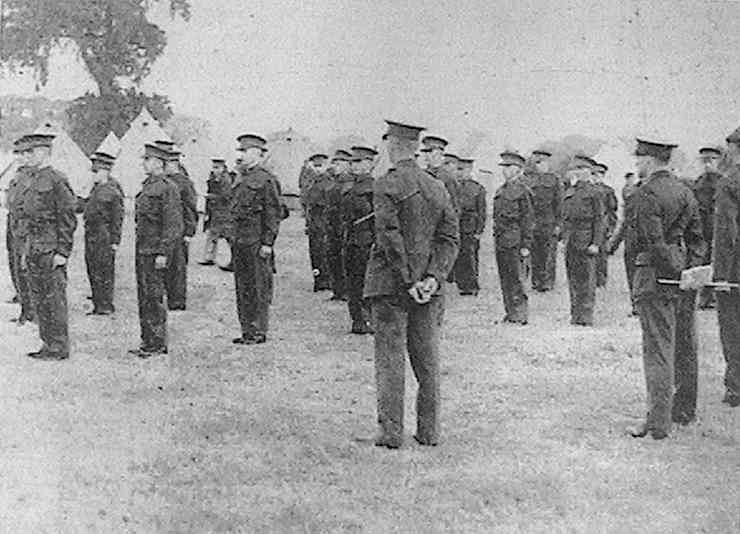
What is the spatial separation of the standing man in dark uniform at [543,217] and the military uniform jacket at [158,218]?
22.0 ft

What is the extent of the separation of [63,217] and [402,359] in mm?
3587

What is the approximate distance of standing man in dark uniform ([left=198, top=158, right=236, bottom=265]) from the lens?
15508 mm

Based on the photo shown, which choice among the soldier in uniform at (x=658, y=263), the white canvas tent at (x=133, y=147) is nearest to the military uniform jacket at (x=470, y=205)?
the soldier in uniform at (x=658, y=263)

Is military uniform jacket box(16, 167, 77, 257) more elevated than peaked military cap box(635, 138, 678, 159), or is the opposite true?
peaked military cap box(635, 138, 678, 159)

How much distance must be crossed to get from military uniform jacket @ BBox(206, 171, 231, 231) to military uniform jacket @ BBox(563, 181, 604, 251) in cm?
627

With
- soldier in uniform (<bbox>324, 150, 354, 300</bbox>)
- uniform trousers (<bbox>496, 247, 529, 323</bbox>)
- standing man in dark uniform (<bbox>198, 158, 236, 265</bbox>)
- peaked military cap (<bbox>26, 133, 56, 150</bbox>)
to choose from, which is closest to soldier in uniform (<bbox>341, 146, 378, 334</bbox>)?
soldier in uniform (<bbox>324, 150, 354, 300</bbox>)

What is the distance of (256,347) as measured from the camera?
9414 mm

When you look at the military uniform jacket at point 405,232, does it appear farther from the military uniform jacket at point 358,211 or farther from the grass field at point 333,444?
the military uniform jacket at point 358,211

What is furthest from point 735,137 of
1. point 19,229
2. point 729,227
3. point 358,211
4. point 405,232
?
point 19,229

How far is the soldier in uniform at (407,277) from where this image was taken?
19.4 feet

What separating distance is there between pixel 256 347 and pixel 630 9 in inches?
190

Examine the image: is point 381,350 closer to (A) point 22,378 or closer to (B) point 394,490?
(B) point 394,490

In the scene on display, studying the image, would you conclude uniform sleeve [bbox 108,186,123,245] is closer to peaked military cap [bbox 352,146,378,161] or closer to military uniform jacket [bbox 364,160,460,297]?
peaked military cap [bbox 352,146,378,161]

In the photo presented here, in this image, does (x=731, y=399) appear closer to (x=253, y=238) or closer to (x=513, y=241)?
(x=513, y=241)
